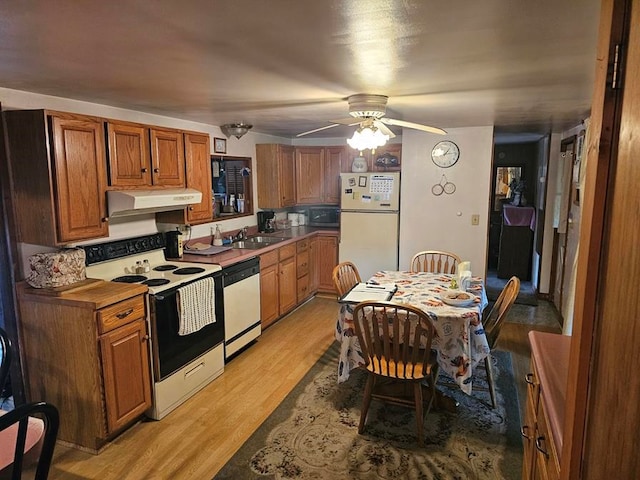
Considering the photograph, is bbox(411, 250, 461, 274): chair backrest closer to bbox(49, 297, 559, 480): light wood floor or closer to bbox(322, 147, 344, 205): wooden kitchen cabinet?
bbox(49, 297, 559, 480): light wood floor

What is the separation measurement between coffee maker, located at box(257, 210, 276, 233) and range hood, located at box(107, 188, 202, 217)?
78.6 inches

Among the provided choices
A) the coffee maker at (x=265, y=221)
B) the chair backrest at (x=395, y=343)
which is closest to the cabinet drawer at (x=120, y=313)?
the chair backrest at (x=395, y=343)

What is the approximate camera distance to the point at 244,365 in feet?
12.1

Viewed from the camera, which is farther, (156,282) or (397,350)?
(156,282)

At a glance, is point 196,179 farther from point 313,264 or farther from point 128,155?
point 313,264

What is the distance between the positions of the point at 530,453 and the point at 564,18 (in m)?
1.61

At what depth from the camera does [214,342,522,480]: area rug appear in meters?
2.33

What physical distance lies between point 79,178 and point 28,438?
159 cm

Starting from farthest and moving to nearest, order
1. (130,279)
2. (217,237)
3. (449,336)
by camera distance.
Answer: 1. (217,237)
2. (130,279)
3. (449,336)

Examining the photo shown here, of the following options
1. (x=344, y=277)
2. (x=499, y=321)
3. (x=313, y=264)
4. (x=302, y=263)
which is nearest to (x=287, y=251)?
(x=302, y=263)

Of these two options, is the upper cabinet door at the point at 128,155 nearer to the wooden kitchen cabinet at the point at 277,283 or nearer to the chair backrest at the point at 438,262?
the wooden kitchen cabinet at the point at 277,283

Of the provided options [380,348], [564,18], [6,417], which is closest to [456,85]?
[564,18]

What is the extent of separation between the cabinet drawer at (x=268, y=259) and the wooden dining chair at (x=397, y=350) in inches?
65.2

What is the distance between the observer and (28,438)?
1553 mm
